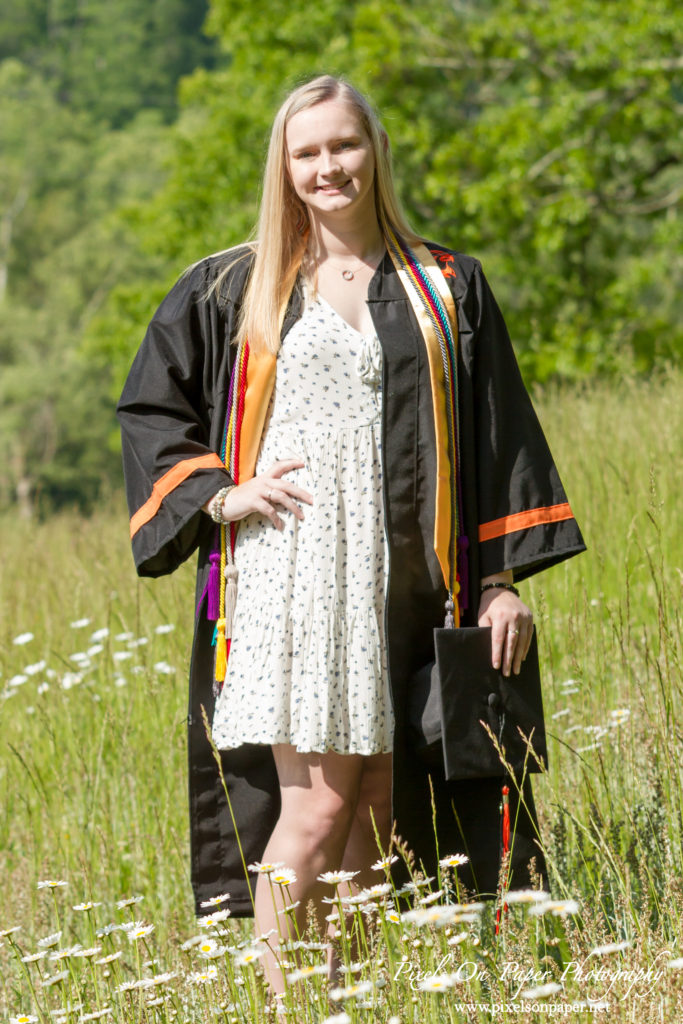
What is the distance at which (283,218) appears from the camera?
2.74 meters

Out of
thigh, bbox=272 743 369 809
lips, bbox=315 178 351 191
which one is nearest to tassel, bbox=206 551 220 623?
thigh, bbox=272 743 369 809

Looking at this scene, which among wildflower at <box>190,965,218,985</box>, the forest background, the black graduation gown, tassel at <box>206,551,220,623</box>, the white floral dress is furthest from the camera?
the forest background

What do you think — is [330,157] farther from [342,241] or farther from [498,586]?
[498,586]

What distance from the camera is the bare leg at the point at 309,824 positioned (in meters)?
2.47

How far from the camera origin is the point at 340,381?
2607 millimetres

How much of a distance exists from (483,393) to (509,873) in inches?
42.5

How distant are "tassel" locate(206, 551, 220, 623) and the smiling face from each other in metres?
0.85

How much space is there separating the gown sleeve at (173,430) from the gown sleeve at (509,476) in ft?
1.97

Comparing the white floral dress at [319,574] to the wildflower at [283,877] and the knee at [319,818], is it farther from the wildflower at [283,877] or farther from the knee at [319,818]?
the wildflower at [283,877]

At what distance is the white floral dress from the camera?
8.05 ft

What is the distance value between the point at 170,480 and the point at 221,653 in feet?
1.35

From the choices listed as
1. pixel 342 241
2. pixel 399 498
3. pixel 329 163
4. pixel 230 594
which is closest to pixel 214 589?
pixel 230 594

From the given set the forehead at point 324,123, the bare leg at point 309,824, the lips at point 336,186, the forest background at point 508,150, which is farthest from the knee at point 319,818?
the forest background at point 508,150

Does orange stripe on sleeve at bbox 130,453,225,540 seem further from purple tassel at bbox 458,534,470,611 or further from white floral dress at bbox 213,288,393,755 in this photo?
purple tassel at bbox 458,534,470,611
